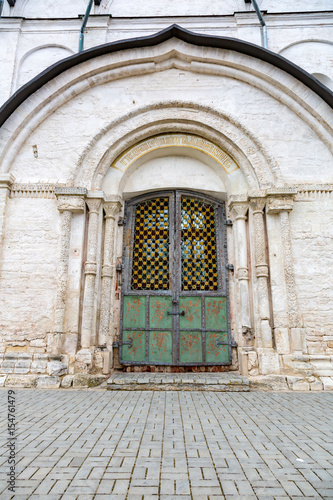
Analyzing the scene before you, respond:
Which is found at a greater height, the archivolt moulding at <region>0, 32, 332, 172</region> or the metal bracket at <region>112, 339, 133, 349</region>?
the archivolt moulding at <region>0, 32, 332, 172</region>

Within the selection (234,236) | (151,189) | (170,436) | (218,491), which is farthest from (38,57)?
(218,491)

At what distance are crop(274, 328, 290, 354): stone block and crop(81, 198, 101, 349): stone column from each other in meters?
2.87

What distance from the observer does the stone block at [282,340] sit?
16.8ft

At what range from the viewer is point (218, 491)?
6.22ft

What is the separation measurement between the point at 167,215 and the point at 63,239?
2.01m

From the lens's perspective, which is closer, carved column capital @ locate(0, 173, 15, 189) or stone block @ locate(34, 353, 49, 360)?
stone block @ locate(34, 353, 49, 360)

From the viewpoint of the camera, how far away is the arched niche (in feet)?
20.5

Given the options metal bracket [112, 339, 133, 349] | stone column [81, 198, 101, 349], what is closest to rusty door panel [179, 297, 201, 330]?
metal bracket [112, 339, 133, 349]

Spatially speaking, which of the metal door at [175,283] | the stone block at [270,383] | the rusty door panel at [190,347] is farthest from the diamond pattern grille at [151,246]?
the stone block at [270,383]

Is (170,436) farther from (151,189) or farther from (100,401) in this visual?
(151,189)

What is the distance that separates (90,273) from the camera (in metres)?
5.52

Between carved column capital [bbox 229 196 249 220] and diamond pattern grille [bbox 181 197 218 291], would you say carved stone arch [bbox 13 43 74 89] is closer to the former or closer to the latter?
diamond pattern grille [bbox 181 197 218 291]

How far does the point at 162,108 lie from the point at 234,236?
8.91ft

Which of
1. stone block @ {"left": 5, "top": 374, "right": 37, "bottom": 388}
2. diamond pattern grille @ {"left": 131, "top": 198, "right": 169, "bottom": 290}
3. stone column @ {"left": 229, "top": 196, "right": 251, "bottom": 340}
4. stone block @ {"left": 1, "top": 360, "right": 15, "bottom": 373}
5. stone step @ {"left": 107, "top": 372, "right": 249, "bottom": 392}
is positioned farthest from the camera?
diamond pattern grille @ {"left": 131, "top": 198, "right": 169, "bottom": 290}
